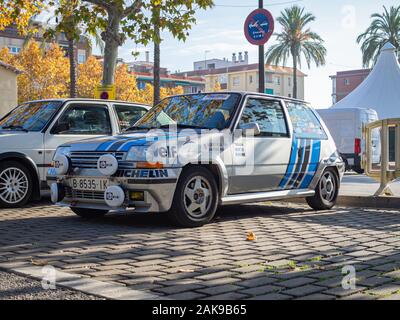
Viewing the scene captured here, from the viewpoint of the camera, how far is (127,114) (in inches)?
425

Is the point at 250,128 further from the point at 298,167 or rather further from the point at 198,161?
the point at 298,167

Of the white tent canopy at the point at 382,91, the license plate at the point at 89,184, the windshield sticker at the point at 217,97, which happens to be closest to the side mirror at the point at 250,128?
the windshield sticker at the point at 217,97

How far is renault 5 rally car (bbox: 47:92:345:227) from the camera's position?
6.69 meters

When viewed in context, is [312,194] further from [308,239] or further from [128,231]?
[128,231]

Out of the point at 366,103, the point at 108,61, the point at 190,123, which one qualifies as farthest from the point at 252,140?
the point at 366,103

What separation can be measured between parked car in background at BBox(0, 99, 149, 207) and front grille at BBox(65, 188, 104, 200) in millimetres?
2229

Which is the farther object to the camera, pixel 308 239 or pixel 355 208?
pixel 355 208

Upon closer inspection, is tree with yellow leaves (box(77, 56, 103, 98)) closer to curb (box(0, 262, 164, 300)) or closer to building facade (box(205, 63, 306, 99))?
building facade (box(205, 63, 306, 99))

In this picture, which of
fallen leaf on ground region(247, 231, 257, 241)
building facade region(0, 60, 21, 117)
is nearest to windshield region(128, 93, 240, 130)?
fallen leaf on ground region(247, 231, 257, 241)

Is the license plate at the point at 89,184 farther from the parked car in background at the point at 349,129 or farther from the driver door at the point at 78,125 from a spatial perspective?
the parked car in background at the point at 349,129

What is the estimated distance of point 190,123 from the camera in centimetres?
758

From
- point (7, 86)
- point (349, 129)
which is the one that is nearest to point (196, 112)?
point (349, 129)
